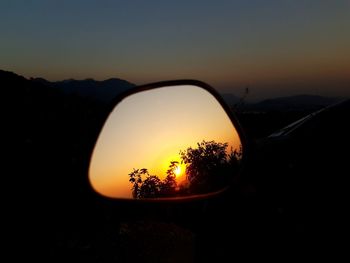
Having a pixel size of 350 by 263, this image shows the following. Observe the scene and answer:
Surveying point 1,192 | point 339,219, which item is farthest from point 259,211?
point 1,192

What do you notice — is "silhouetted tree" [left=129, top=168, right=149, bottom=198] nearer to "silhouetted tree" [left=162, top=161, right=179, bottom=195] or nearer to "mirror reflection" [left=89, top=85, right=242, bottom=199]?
"mirror reflection" [left=89, top=85, right=242, bottom=199]

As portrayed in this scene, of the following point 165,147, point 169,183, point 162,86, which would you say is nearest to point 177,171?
point 169,183

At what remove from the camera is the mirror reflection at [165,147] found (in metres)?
2.28

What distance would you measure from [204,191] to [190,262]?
252 centimetres

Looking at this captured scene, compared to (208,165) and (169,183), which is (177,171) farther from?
(208,165)

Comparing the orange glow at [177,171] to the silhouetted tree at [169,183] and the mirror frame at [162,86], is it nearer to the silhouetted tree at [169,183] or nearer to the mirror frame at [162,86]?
the silhouetted tree at [169,183]

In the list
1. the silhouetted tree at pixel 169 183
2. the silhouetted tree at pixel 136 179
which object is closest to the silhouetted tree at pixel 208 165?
the silhouetted tree at pixel 169 183

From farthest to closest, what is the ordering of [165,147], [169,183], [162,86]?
[162,86]
[165,147]
[169,183]

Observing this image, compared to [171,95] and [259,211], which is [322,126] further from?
[171,95]

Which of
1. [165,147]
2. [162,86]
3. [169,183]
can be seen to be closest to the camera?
[169,183]

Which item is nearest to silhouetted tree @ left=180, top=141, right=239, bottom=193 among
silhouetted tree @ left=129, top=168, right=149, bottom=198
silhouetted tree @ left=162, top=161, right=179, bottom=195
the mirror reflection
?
the mirror reflection

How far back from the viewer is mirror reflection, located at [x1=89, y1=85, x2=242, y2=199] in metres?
2.28

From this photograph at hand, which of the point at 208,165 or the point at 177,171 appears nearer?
the point at 177,171

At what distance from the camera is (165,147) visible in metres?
2.38
